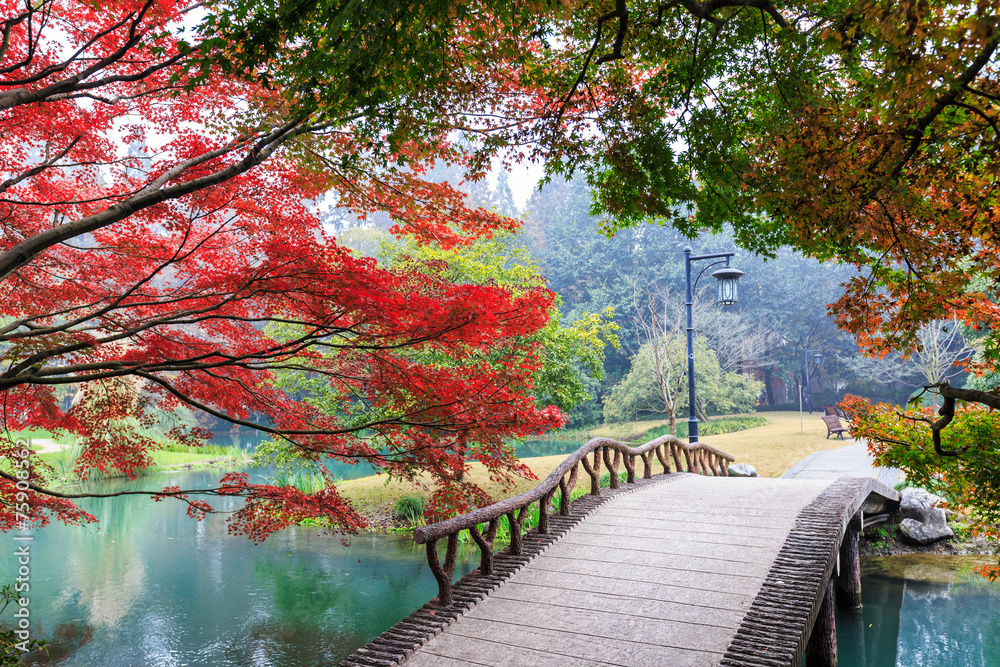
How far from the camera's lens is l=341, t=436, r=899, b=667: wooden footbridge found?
357 centimetres

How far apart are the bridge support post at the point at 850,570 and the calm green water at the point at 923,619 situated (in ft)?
0.51

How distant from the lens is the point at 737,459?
1440 centimetres

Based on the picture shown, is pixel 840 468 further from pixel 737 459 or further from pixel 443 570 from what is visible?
pixel 443 570

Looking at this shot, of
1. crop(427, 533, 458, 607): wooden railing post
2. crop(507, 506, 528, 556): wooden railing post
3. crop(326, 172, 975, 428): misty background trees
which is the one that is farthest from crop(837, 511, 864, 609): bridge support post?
crop(326, 172, 975, 428): misty background trees

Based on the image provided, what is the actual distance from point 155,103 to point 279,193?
4.05 feet

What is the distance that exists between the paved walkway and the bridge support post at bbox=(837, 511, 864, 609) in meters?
3.58

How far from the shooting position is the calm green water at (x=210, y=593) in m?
6.61

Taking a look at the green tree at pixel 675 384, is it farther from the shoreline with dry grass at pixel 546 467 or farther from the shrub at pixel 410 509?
the shrub at pixel 410 509

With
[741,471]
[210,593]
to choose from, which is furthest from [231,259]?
[741,471]

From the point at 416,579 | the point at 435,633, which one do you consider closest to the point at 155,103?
the point at 435,633

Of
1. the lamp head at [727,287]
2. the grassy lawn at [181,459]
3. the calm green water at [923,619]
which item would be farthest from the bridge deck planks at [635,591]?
the grassy lawn at [181,459]

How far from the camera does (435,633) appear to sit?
3.83 metres

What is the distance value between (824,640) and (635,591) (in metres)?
2.70

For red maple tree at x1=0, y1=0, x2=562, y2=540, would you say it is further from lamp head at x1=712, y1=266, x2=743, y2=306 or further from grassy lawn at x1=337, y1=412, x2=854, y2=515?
lamp head at x1=712, y1=266, x2=743, y2=306
